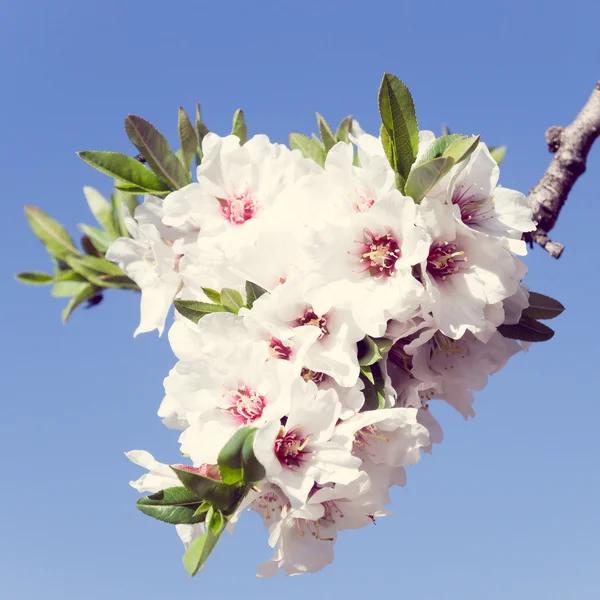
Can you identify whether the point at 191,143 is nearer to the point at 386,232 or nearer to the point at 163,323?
the point at 163,323

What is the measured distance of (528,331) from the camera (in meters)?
2.21

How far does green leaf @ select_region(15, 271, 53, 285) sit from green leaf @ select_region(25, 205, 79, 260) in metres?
0.12

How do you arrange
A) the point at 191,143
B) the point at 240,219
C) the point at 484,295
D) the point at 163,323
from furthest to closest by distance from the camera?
the point at 191,143 < the point at 163,323 < the point at 240,219 < the point at 484,295

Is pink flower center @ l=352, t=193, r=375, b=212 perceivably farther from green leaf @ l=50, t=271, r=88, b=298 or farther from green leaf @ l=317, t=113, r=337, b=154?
green leaf @ l=50, t=271, r=88, b=298

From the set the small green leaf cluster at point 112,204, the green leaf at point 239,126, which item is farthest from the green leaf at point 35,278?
the green leaf at point 239,126

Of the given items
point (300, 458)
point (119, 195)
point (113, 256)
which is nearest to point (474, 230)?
point (300, 458)

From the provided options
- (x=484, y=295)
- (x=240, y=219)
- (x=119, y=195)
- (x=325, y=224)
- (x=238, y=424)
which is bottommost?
(x=238, y=424)

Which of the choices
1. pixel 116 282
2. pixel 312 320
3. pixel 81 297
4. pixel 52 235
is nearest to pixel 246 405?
pixel 312 320

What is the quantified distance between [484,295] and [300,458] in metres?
0.66

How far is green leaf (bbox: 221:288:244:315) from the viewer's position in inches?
78.7

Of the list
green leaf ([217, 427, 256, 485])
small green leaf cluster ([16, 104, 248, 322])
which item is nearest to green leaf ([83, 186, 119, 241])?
small green leaf cluster ([16, 104, 248, 322])

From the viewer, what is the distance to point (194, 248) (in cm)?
224

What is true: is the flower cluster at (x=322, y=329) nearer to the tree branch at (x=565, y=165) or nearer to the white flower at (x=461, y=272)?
the white flower at (x=461, y=272)

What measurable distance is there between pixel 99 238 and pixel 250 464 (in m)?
2.05
